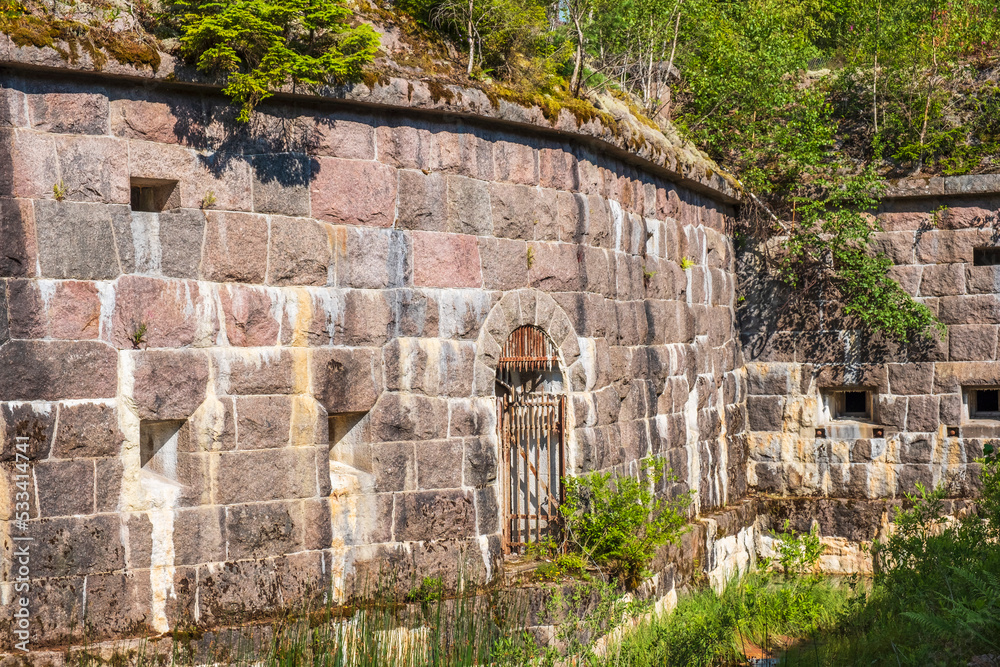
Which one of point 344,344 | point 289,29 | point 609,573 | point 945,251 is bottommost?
point 609,573

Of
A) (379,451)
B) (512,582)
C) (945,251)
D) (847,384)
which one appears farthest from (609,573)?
(945,251)

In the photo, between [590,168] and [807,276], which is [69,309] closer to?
[590,168]

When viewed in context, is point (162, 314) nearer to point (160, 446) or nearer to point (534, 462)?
point (160, 446)

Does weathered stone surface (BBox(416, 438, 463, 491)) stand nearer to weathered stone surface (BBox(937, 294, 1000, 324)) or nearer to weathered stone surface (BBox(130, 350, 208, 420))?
weathered stone surface (BBox(130, 350, 208, 420))

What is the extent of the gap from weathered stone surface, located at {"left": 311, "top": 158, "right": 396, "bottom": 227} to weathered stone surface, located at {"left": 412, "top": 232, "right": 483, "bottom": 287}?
1.03 ft

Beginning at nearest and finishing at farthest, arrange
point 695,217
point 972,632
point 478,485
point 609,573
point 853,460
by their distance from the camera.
A: 1. point 972,632
2. point 478,485
3. point 609,573
4. point 695,217
5. point 853,460

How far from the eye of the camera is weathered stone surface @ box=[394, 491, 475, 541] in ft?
23.4

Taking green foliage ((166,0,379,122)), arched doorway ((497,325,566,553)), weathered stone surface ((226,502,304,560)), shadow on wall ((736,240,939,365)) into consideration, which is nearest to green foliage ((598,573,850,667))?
arched doorway ((497,325,566,553))

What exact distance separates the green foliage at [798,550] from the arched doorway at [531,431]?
4.14 m

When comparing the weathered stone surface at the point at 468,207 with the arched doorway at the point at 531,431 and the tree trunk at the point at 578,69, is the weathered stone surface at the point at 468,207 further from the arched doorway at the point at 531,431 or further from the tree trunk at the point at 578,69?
the tree trunk at the point at 578,69

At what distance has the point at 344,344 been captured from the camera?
6.95 metres

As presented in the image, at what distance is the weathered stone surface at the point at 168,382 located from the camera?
6.21 meters

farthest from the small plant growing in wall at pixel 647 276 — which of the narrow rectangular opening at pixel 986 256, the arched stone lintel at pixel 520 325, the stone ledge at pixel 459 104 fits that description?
the narrow rectangular opening at pixel 986 256

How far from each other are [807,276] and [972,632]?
6.92 meters
